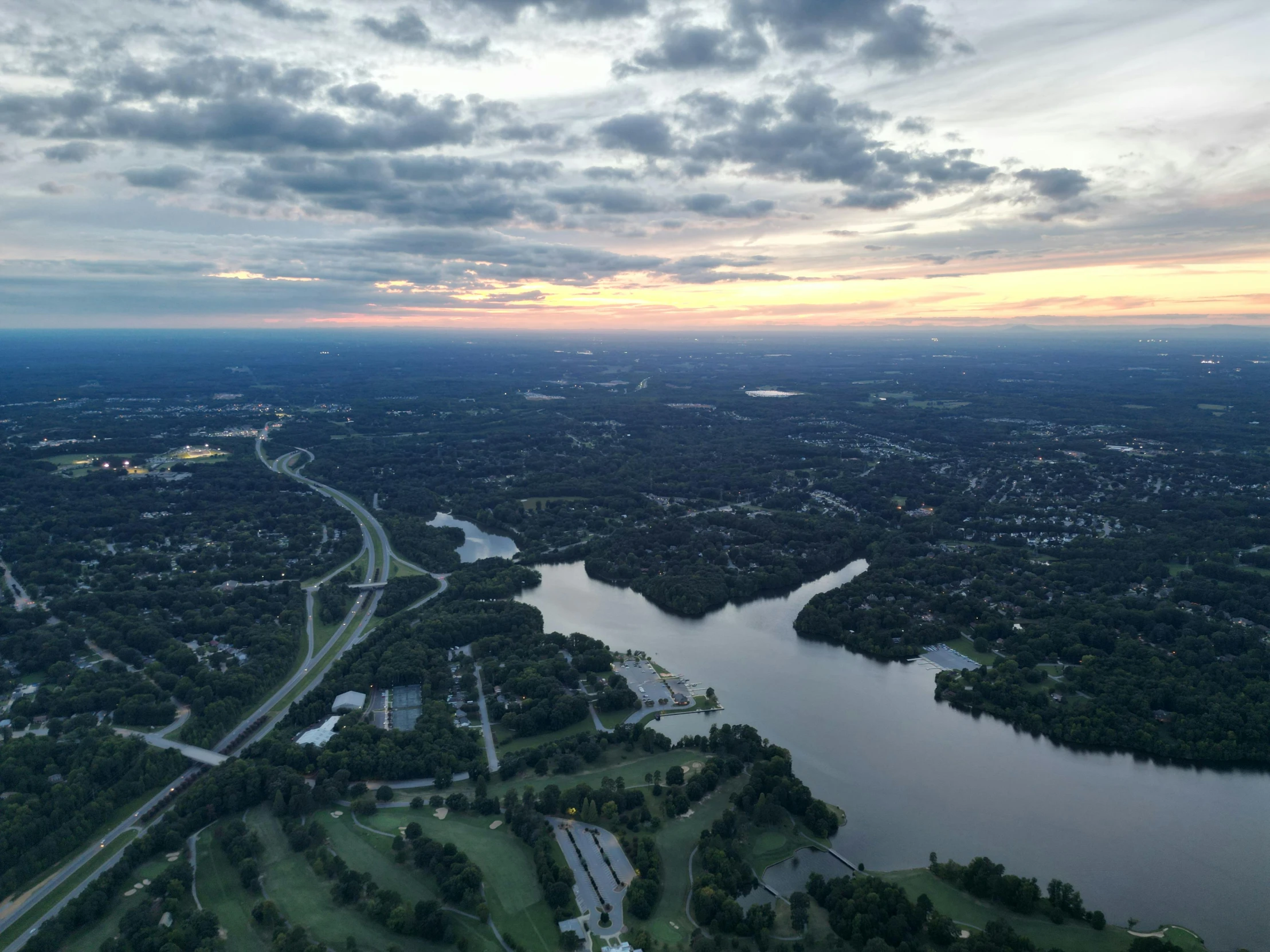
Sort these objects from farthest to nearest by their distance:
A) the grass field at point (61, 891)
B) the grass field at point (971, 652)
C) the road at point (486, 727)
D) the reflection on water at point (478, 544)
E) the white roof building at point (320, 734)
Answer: the reflection on water at point (478, 544), the grass field at point (971, 652), the white roof building at point (320, 734), the road at point (486, 727), the grass field at point (61, 891)

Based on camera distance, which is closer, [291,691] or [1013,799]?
[1013,799]

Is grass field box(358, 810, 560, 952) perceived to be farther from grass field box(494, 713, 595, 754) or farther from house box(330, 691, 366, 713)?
house box(330, 691, 366, 713)

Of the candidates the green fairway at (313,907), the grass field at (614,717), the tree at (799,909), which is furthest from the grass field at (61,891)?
the tree at (799,909)

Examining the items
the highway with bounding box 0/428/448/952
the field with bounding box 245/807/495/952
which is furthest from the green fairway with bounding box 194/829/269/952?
the highway with bounding box 0/428/448/952

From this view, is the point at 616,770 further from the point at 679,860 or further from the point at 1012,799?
the point at 1012,799

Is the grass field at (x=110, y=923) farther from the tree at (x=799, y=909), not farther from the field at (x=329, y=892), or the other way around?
the tree at (x=799, y=909)

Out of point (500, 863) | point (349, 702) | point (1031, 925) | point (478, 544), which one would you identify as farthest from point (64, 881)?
point (478, 544)

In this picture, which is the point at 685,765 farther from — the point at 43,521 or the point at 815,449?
the point at 815,449
